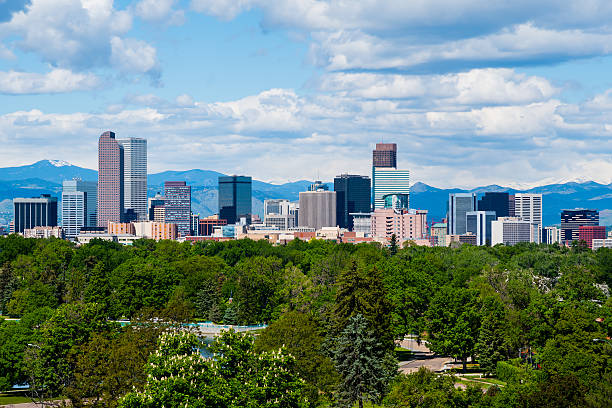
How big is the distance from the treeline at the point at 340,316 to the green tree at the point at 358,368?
0.17 metres

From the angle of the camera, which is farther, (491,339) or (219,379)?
(491,339)

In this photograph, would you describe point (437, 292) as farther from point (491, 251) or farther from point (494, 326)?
point (491, 251)

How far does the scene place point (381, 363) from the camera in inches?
2790

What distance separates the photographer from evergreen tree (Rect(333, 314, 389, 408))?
220ft

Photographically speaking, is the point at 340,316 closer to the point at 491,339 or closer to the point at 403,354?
the point at 491,339

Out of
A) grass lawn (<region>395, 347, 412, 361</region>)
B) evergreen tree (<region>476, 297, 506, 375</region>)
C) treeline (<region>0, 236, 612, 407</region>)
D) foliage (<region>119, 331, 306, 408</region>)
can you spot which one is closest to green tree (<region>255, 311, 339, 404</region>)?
treeline (<region>0, 236, 612, 407</region>)

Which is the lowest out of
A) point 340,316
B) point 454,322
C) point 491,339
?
point 491,339

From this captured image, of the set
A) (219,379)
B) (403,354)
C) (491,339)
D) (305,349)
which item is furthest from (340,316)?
(219,379)

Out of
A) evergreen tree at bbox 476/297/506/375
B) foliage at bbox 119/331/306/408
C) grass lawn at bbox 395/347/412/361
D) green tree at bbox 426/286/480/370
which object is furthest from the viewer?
grass lawn at bbox 395/347/412/361

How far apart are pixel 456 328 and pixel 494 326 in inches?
148

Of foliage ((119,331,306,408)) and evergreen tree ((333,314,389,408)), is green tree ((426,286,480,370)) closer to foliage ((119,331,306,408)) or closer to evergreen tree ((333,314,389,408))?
evergreen tree ((333,314,389,408))

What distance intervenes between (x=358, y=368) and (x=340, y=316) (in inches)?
412

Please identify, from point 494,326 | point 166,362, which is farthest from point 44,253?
point 166,362

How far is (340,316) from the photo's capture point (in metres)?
77.9
